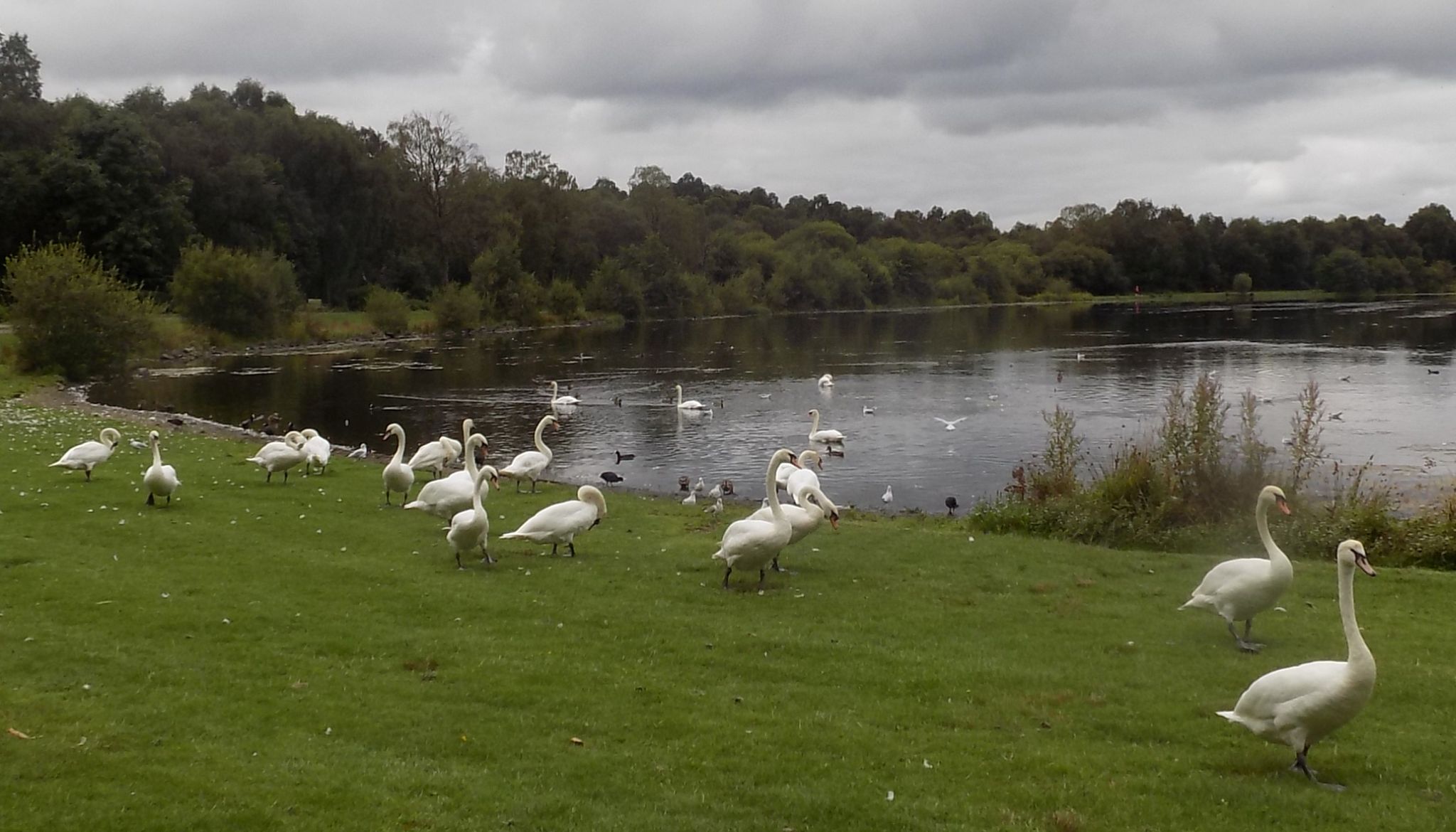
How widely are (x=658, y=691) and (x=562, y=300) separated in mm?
105474

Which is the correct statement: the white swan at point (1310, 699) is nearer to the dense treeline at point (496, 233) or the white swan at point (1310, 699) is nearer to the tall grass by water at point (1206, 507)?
the tall grass by water at point (1206, 507)

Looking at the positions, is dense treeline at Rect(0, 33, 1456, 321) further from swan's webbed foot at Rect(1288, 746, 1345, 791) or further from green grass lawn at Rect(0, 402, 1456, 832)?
swan's webbed foot at Rect(1288, 746, 1345, 791)

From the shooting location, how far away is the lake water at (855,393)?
32688 millimetres

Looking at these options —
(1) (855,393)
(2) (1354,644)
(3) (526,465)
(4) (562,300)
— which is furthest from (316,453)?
(4) (562,300)

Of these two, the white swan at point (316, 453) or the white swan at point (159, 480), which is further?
the white swan at point (316, 453)

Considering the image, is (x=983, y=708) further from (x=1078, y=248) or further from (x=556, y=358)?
(x=1078, y=248)

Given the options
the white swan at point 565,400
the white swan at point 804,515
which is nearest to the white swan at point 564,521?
the white swan at point 804,515

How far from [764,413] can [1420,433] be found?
73.7 ft

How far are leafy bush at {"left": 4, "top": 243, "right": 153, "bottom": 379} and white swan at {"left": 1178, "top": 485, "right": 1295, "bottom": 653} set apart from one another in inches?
2077

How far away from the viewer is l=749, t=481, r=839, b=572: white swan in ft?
50.0

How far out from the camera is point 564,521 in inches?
630

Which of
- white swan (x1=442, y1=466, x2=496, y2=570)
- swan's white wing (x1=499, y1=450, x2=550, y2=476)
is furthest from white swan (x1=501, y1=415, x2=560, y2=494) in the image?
white swan (x1=442, y1=466, x2=496, y2=570)

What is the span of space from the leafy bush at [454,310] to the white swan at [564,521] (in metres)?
84.0

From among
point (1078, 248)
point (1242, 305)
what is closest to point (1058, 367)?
point (1242, 305)
